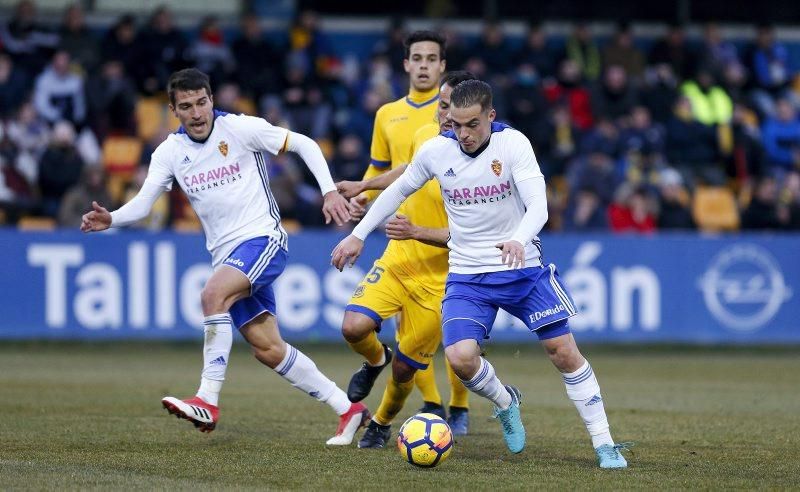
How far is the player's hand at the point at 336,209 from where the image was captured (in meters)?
8.64

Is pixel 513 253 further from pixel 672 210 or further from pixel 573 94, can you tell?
pixel 573 94

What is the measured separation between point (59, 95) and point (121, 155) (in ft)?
4.22

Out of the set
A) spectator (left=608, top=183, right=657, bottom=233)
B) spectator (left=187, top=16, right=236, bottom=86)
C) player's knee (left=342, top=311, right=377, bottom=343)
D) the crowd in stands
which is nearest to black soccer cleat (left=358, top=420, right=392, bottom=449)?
player's knee (left=342, top=311, right=377, bottom=343)

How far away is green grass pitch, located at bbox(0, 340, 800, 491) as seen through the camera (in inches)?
289

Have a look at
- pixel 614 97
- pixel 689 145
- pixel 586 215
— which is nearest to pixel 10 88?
pixel 586 215

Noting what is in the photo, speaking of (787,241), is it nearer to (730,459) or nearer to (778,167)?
(778,167)

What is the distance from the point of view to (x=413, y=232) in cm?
859

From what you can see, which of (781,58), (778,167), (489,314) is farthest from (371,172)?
(781,58)

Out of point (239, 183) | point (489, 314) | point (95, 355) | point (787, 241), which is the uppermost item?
point (239, 183)

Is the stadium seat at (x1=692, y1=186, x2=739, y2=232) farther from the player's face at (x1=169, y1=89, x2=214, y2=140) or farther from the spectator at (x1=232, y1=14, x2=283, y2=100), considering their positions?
the player's face at (x1=169, y1=89, x2=214, y2=140)

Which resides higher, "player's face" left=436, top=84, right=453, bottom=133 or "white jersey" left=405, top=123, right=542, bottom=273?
"player's face" left=436, top=84, right=453, bottom=133

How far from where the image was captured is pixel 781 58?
24.1m

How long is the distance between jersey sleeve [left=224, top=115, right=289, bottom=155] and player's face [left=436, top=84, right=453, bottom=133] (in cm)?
107

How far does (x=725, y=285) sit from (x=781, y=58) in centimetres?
724
